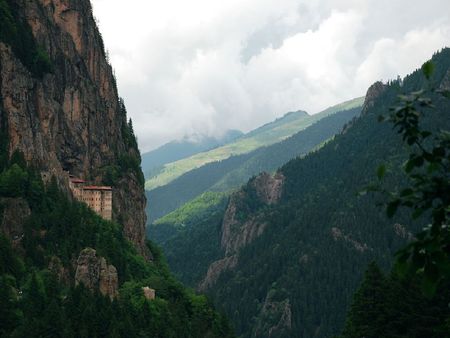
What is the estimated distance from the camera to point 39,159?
147 m

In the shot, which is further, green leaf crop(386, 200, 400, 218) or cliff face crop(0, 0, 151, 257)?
cliff face crop(0, 0, 151, 257)

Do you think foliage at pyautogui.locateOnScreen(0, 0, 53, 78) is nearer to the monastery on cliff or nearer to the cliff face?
the cliff face

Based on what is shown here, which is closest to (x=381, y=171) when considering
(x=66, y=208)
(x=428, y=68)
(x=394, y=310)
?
(x=428, y=68)

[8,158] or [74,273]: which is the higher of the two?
[8,158]

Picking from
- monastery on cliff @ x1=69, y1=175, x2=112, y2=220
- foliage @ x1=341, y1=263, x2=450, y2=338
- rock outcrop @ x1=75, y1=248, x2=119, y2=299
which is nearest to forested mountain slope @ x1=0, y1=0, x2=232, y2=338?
rock outcrop @ x1=75, y1=248, x2=119, y2=299

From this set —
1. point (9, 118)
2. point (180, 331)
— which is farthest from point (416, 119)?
point (9, 118)

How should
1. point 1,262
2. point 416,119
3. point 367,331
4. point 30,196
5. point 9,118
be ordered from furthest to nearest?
point 9,118 → point 30,196 → point 1,262 → point 367,331 → point 416,119

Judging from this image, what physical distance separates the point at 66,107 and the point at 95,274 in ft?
Result: 232

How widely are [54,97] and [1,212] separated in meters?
53.7

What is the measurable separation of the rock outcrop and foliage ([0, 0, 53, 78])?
57.7m

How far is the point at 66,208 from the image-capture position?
136 metres

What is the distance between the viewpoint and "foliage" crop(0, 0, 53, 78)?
15688 cm

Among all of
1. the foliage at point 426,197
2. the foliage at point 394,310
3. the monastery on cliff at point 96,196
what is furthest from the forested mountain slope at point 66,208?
the foliage at point 426,197

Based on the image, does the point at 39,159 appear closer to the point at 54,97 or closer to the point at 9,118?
the point at 9,118
